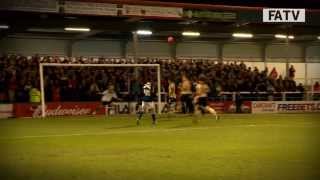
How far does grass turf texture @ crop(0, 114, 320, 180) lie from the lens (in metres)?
12.0

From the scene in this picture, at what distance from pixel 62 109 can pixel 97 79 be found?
2.71 meters

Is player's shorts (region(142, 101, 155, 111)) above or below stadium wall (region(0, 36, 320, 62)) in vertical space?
below

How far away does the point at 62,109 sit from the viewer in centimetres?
3222

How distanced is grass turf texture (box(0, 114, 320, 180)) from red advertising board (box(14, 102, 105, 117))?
7055mm

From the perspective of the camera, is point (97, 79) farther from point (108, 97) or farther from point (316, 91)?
point (316, 91)

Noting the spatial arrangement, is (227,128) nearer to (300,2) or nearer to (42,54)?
(300,2)

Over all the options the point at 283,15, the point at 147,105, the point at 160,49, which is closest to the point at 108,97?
the point at 147,105

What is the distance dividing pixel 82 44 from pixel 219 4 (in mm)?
26280

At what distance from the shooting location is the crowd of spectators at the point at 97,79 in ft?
103

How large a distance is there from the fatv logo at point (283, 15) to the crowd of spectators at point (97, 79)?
9814 millimetres

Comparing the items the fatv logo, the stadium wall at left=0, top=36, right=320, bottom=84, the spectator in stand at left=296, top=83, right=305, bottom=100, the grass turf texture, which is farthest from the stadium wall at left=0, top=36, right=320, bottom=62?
the fatv logo

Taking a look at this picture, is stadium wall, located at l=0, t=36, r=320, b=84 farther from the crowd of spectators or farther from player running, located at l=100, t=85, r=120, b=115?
player running, located at l=100, t=85, r=120, b=115

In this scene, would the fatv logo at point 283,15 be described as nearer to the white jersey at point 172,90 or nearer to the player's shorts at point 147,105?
the player's shorts at point 147,105

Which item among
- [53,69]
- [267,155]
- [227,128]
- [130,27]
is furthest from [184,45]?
[267,155]
